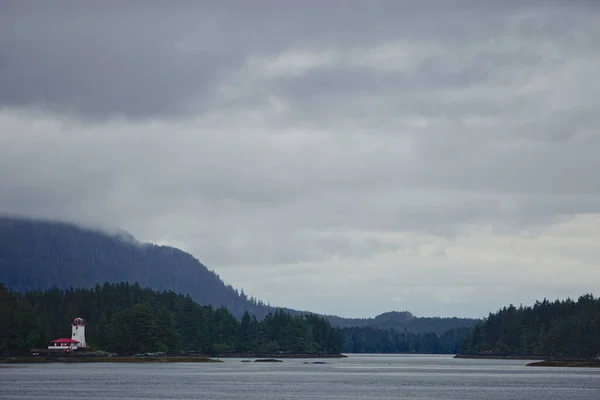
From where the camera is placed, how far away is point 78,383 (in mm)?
154125

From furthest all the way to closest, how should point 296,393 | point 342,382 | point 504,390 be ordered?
point 342,382
point 504,390
point 296,393

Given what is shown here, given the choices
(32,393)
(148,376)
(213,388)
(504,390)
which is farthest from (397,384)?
(32,393)

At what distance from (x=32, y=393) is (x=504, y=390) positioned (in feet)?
233

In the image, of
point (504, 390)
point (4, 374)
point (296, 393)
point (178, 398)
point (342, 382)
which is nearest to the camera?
point (178, 398)

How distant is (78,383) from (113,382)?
5783mm

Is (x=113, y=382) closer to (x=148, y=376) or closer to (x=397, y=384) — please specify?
(x=148, y=376)

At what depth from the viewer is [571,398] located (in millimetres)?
126875

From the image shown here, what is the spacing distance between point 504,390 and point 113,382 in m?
64.2

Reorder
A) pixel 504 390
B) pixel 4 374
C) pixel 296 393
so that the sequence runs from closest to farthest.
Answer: pixel 296 393 < pixel 504 390 < pixel 4 374

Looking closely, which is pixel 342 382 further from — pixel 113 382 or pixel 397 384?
pixel 113 382

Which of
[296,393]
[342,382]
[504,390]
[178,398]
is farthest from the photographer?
[342,382]

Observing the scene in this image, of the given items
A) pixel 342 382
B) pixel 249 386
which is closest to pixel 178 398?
pixel 249 386

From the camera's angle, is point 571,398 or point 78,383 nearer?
point 571,398

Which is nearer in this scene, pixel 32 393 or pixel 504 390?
pixel 32 393
